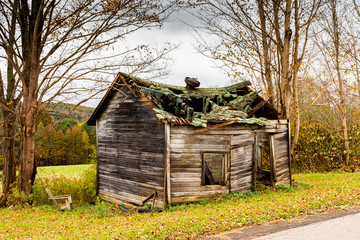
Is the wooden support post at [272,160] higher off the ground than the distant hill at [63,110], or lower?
lower

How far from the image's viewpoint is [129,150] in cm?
1374

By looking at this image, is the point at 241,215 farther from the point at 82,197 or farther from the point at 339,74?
the point at 339,74

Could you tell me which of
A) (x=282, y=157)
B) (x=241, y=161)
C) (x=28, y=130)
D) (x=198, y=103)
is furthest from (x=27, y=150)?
(x=282, y=157)

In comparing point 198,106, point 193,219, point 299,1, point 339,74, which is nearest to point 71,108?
point 198,106

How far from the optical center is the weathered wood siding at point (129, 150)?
40.0ft

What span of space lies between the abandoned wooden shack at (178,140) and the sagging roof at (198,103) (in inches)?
1.7

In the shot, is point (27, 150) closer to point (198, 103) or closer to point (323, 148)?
point (198, 103)

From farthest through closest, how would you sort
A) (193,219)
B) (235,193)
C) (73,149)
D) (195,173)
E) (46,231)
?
1. (73,149)
2. (235,193)
3. (195,173)
4. (46,231)
5. (193,219)

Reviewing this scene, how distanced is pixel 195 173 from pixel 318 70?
698 inches

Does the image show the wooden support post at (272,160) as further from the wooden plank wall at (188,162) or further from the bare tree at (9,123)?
the bare tree at (9,123)

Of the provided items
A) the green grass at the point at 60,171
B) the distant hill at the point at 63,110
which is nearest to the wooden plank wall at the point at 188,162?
the distant hill at the point at 63,110

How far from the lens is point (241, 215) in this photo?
28.0ft

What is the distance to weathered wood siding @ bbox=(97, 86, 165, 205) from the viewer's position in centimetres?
1219

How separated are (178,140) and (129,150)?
10.9 feet
